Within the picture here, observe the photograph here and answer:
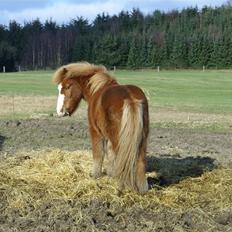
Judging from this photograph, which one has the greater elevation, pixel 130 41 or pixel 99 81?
pixel 130 41

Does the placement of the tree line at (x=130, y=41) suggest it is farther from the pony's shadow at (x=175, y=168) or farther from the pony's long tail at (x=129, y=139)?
the pony's long tail at (x=129, y=139)

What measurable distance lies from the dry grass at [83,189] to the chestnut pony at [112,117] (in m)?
0.26

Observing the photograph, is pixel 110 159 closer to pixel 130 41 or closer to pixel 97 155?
pixel 97 155

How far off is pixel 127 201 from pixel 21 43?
10303 centimetres

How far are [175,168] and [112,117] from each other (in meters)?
2.49

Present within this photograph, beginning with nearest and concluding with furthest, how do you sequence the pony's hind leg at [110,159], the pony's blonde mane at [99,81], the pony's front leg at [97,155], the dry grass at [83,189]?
the dry grass at [83,189] → the pony's hind leg at [110,159] → the pony's front leg at [97,155] → the pony's blonde mane at [99,81]

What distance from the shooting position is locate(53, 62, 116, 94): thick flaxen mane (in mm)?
8531

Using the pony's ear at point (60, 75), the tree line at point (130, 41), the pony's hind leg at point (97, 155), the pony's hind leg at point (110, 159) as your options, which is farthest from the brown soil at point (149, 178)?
the tree line at point (130, 41)

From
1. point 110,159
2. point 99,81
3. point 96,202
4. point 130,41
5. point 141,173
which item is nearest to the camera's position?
point 96,202

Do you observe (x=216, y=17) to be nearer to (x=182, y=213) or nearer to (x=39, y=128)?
(x=39, y=128)

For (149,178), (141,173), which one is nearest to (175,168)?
(149,178)

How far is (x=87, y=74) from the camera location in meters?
8.65

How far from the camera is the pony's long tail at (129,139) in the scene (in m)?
7.34

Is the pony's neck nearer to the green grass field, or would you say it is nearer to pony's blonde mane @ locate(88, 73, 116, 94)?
pony's blonde mane @ locate(88, 73, 116, 94)
